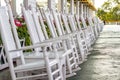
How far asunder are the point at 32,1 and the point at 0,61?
526cm

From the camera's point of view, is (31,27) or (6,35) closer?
(6,35)

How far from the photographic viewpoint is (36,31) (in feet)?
14.6

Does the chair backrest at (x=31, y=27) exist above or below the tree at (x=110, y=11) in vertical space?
above

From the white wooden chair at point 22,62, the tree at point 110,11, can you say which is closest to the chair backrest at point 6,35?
the white wooden chair at point 22,62

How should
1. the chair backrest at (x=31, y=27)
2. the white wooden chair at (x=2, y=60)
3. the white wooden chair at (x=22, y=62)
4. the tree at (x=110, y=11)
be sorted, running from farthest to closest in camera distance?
the tree at (x=110, y=11) < the white wooden chair at (x=2, y=60) < the chair backrest at (x=31, y=27) < the white wooden chair at (x=22, y=62)

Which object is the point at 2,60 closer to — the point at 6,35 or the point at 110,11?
the point at 6,35

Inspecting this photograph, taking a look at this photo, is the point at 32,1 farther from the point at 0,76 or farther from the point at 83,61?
the point at 0,76

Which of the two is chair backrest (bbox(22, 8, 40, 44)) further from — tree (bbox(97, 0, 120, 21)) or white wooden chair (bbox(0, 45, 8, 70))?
tree (bbox(97, 0, 120, 21))

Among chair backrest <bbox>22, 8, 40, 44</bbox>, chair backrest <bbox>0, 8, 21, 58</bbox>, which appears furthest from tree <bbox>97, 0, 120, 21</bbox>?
chair backrest <bbox>0, 8, 21, 58</bbox>

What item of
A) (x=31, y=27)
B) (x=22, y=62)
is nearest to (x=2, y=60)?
(x=31, y=27)

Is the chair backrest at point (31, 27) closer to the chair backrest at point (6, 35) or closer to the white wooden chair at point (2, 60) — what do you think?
the chair backrest at point (6, 35)

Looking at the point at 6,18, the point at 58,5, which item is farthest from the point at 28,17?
the point at 58,5

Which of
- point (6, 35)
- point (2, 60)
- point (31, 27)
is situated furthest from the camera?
point (2, 60)

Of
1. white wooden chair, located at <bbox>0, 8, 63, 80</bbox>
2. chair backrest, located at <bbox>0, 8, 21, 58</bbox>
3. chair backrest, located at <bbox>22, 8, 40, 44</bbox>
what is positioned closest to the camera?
white wooden chair, located at <bbox>0, 8, 63, 80</bbox>
